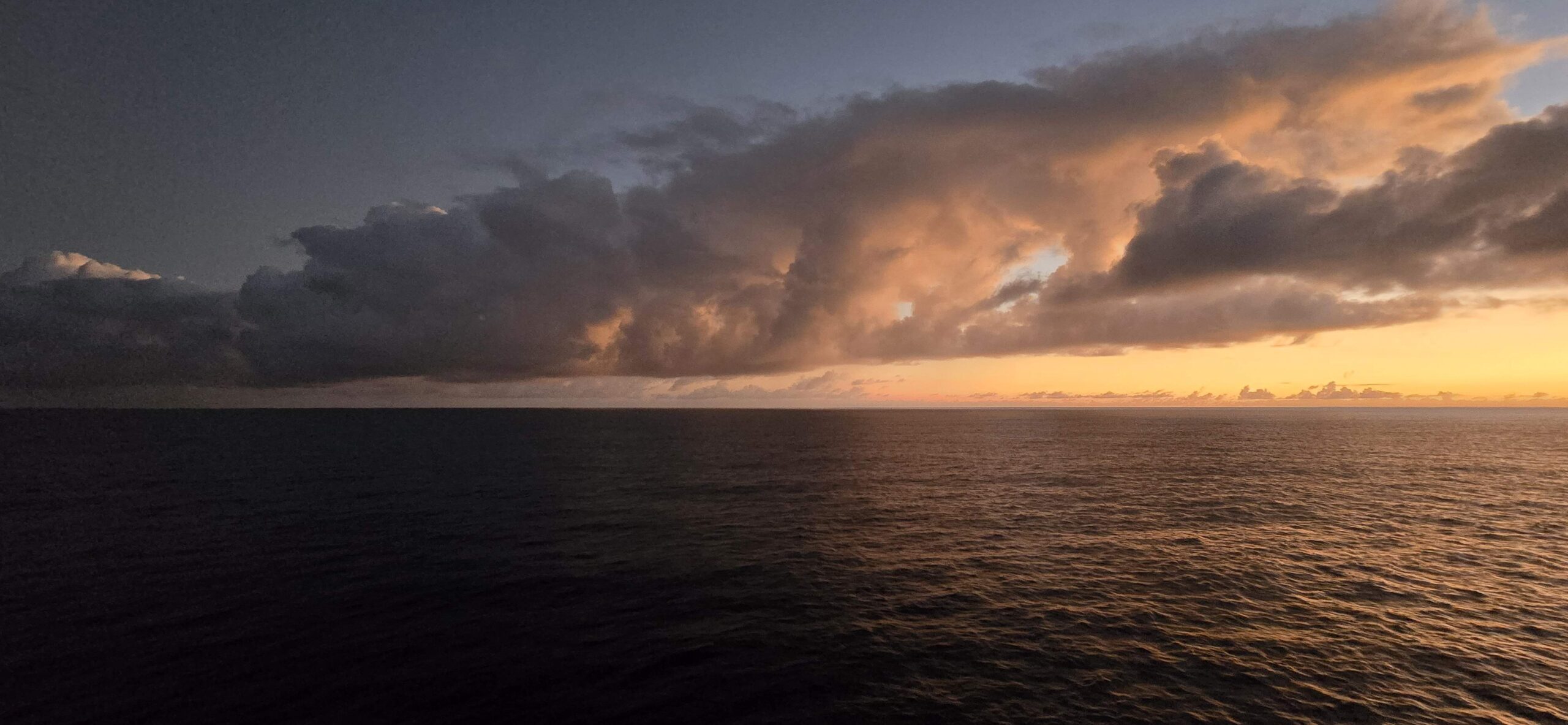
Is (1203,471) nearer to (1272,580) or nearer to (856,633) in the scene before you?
(1272,580)

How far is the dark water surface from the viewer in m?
24.6

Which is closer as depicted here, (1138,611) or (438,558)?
(1138,611)

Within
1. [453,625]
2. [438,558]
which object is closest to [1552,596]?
[453,625]

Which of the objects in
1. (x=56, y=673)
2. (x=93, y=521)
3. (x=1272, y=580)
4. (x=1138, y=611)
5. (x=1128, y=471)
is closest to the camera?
(x=56, y=673)

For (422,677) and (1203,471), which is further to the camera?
(1203,471)

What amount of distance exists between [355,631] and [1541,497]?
126 meters

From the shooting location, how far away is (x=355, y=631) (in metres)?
30.3

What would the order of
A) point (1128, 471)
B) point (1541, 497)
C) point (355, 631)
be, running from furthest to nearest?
point (1128, 471) < point (1541, 497) < point (355, 631)

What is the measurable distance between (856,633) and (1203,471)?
305 feet

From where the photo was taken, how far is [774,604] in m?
35.3

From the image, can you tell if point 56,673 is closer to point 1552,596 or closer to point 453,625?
point 453,625

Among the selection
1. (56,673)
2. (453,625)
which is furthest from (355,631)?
(56,673)

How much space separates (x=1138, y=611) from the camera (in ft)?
112

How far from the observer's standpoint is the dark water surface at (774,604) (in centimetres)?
2462
